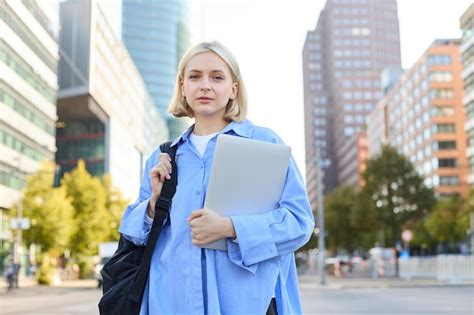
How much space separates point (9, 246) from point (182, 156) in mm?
39485

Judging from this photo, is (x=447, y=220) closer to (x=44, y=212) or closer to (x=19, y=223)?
(x=44, y=212)

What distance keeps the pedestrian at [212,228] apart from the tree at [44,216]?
98.6 ft

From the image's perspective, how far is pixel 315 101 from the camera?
15088cm

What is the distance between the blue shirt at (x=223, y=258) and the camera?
1.78 metres

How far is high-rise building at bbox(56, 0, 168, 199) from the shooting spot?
45.9 metres

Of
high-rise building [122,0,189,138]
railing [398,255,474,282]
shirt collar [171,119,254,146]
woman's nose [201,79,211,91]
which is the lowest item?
railing [398,255,474,282]

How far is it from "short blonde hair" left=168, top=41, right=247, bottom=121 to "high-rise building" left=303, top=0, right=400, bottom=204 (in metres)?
134

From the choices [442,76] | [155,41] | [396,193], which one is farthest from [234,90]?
[155,41]

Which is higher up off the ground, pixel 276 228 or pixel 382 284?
pixel 276 228

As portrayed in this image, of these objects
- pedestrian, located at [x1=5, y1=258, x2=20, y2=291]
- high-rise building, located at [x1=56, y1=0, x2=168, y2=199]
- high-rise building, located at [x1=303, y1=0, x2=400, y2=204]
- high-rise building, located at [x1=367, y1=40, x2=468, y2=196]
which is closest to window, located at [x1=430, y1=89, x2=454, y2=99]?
high-rise building, located at [x1=367, y1=40, x2=468, y2=196]

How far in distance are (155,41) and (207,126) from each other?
115 metres

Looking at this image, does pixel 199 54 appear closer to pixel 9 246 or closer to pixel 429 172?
pixel 9 246

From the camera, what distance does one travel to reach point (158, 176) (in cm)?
194

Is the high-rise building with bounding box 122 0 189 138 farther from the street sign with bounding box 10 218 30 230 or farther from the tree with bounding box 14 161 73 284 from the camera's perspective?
the street sign with bounding box 10 218 30 230
